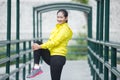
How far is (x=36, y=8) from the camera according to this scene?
1652cm

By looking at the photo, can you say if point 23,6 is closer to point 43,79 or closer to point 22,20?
point 22,20

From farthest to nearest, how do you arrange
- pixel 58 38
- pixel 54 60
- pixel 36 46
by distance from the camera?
pixel 54 60
pixel 58 38
pixel 36 46

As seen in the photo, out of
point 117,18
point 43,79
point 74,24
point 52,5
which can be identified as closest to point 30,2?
point 74,24

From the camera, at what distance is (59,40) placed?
6.98 m

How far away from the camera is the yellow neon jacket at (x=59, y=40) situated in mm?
6961

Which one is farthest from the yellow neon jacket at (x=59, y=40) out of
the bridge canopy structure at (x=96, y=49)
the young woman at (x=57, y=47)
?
the bridge canopy structure at (x=96, y=49)

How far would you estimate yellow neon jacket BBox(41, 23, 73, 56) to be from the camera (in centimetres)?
696

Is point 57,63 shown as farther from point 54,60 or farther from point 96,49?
point 96,49

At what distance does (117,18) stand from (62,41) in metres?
28.5

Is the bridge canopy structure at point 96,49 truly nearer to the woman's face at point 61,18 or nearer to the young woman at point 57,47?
the young woman at point 57,47

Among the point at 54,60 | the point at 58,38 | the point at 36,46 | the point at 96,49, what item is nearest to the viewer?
the point at 36,46

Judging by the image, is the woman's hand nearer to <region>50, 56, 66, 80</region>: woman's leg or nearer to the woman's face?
<region>50, 56, 66, 80</region>: woman's leg

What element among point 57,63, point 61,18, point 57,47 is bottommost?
point 57,63

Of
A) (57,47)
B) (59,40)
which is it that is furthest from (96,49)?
(59,40)
